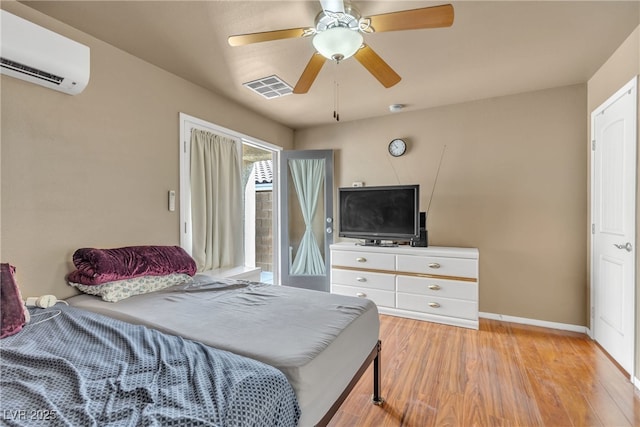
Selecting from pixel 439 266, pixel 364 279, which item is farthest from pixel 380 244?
pixel 439 266

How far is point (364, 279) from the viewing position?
3598mm

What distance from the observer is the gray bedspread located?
31.2 inches

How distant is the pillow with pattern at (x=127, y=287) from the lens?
1.91 m

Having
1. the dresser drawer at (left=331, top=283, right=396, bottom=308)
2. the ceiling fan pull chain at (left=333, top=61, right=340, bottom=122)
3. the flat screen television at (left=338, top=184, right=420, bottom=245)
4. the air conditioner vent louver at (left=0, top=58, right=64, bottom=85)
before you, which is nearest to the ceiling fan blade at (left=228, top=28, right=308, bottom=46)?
the ceiling fan pull chain at (left=333, top=61, right=340, bottom=122)

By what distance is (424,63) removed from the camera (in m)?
2.56

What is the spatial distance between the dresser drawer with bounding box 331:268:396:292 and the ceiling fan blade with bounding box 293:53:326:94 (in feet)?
7.39

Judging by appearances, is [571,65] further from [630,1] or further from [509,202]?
[509,202]

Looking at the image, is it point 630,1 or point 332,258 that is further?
point 332,258

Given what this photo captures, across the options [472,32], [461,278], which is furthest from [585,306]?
[472,32]

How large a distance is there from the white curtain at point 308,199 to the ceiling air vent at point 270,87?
4.01 ft

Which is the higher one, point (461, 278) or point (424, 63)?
point (424, 63)

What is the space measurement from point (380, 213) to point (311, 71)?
2022 millimetres

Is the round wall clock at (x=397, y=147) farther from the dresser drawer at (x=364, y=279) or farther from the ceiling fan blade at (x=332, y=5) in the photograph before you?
the ceiling fan blade at (x=332, y=5)

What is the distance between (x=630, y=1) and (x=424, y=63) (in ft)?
4.09
